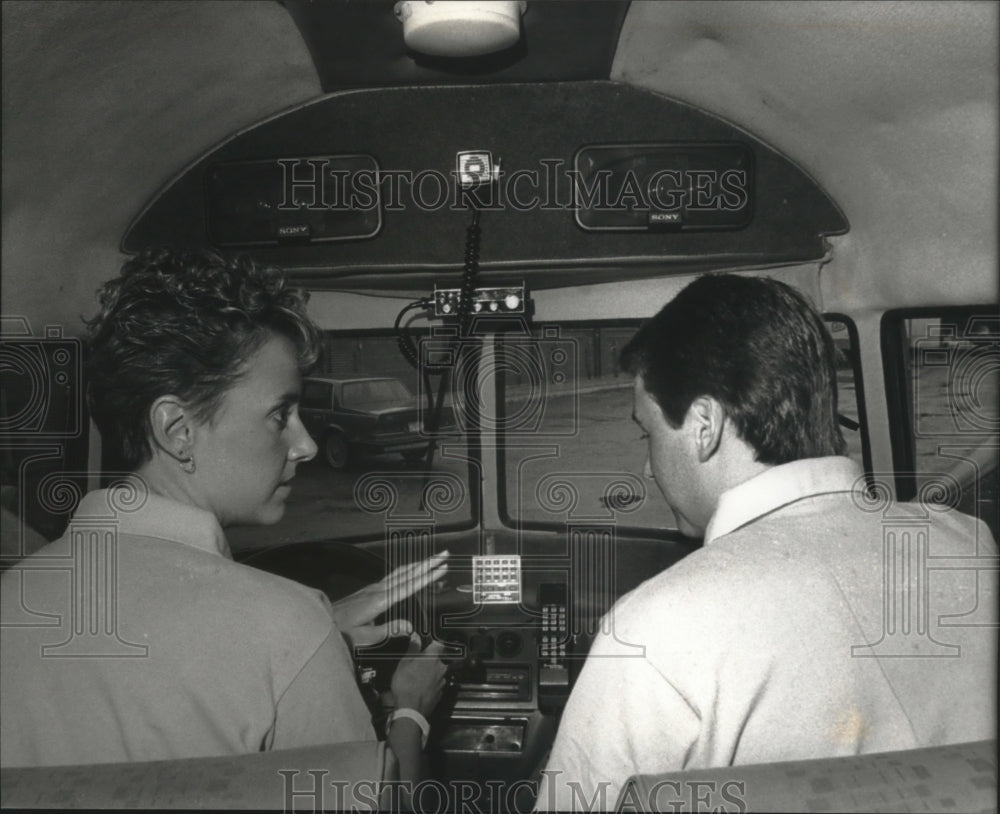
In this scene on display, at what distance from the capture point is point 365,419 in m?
3.00

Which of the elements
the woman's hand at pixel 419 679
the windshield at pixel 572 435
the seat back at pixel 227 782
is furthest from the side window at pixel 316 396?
the seat back at pixel 227 782

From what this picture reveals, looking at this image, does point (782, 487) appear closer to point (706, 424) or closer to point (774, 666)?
point (706, 424)

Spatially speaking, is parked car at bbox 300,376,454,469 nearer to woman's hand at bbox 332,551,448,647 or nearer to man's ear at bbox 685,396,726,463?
woman's hand at bbox 332,551,448,647

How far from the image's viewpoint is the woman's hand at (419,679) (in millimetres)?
2289

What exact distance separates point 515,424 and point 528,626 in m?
0.60

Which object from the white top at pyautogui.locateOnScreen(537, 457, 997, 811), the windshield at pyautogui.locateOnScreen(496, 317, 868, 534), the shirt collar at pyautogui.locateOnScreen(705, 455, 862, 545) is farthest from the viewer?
the windshield at pyautogui.locateOnScreen(496, 317, 868, 534)

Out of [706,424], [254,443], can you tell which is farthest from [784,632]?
[254,443]

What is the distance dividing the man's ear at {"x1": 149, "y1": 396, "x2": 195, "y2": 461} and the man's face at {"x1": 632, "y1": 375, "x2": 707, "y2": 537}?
2.63ft

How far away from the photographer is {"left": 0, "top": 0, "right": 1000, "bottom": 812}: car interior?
2.04 metres

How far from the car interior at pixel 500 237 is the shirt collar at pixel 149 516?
86 centimetres

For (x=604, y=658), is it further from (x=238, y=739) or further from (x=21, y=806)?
(x=21, y=806)

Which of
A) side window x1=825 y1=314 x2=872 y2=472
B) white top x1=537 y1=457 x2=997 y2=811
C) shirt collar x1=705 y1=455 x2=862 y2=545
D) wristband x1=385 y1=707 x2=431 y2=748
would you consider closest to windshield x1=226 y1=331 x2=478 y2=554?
wristband x1=385 y1=707 x2=431 y2=748

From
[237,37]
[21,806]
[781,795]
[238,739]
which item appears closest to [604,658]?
[781,795]

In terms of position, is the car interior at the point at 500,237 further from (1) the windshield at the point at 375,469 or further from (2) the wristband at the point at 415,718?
(2) the wristband at the point at 415,718
